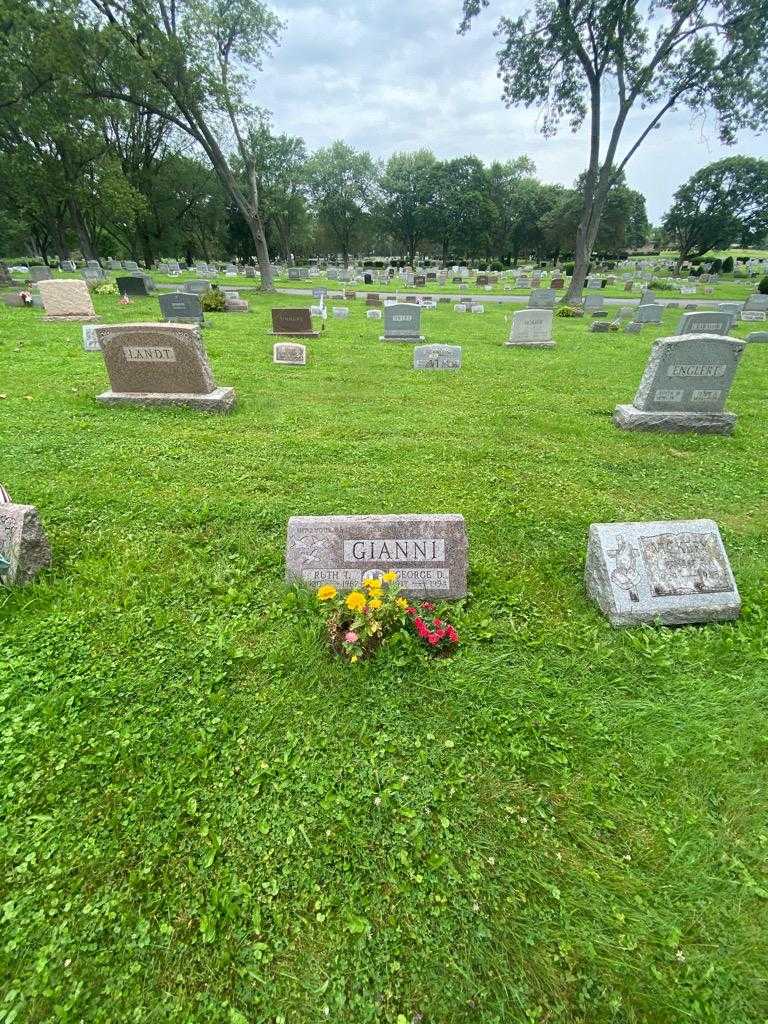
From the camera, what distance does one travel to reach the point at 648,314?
17516mm

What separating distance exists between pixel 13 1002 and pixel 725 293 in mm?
43749

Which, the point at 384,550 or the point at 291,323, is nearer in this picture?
the point at 384,550

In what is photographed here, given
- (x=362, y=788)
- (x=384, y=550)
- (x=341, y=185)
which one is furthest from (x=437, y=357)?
(x=341, y=185)

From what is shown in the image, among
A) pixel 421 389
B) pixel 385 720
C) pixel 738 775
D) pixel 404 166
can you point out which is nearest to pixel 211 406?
pixel 421 389

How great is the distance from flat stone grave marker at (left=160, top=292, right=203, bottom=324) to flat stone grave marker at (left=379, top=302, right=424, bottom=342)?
6094 millimetres

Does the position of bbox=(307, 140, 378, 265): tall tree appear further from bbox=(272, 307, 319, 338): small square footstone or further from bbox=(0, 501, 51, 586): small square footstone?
bbox=(0, 501, 51, 586): small square footstone

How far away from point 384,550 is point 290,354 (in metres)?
7.95

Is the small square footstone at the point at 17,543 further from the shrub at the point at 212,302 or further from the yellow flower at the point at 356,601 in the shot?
the shrub at the point at 212,302

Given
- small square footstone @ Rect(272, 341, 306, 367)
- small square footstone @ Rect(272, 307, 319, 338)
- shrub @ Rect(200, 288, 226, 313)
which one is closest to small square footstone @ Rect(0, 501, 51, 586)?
small square footstone @ Rect(272, 341, 306, 367)

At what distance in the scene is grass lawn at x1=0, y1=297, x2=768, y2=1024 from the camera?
164cm

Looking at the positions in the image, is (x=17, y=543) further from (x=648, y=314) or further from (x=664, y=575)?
(x=648, y=314)

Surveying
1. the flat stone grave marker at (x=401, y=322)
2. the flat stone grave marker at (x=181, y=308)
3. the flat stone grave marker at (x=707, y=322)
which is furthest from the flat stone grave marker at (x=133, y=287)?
the flat stone grave marker at (x=707, y=322)

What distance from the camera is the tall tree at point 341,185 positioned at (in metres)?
52.5

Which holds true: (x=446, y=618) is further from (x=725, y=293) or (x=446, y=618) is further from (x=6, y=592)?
(x=725, y=293)
